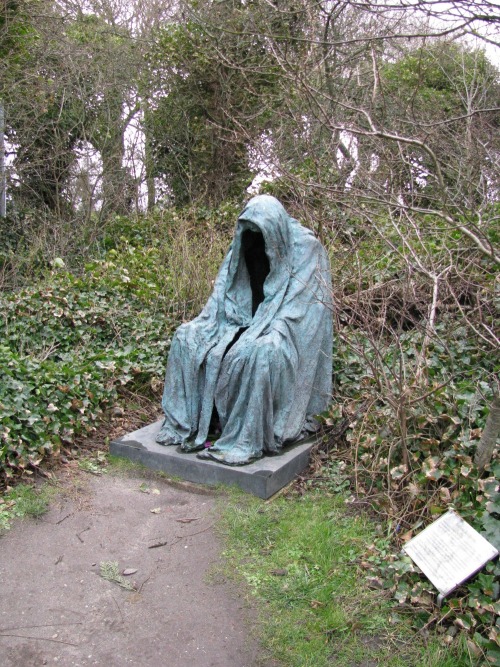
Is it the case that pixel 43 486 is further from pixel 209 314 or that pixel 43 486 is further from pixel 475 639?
pixel 475 639

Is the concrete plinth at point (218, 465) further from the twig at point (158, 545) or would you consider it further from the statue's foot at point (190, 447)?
the twig at point (158, 545)

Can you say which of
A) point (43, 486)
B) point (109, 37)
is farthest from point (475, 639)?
point (109, 37)

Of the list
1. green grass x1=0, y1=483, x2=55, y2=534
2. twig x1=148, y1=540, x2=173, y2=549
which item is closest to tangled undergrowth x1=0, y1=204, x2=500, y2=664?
green grass x1=0, y1=483, x2=55, y2=534

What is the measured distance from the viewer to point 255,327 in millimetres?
4680

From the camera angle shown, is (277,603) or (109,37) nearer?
(277,603)

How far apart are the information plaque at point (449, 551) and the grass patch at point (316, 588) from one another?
236 mm

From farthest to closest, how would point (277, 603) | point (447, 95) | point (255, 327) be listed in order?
point (447, 95) < point (255, 327) < point (277, 603)

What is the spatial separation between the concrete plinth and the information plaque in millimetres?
1175

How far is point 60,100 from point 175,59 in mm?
2027

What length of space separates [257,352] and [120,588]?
66.9 inches

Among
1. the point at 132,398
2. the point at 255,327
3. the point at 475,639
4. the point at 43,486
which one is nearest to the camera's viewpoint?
the point at 475,639

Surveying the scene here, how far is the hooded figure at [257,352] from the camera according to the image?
441 cm

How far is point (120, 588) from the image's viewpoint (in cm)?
331

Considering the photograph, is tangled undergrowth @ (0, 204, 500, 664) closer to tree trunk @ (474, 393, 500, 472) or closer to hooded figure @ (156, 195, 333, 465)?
tree trunk @ (474, 393, 500, 472)
